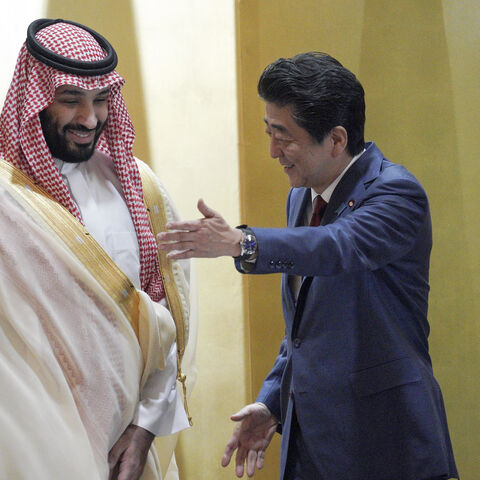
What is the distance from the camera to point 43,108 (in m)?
2.03

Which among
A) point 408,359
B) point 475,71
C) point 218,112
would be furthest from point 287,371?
point 475,71

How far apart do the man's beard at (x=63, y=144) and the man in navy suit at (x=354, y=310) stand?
52cm

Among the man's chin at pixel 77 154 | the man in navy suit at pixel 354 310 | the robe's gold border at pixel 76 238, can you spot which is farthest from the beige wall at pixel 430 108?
the robe's gold border at pixel 76 238

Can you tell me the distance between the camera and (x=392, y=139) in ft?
11.0

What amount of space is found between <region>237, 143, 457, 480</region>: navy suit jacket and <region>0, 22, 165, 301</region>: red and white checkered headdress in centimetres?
50

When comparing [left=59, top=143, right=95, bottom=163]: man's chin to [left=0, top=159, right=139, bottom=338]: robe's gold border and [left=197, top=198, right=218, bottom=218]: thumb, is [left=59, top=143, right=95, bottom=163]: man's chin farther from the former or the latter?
[left=197, top=198, right=218, bottom=218]: thumb

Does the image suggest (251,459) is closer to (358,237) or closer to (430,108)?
(358,237)

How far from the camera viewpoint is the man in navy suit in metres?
2.04

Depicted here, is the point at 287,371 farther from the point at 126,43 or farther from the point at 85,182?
the point at 126,43

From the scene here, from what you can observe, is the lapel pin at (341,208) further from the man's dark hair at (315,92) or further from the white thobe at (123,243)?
the white thobe at (123,243)

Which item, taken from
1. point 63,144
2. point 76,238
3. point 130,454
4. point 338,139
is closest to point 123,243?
point 76,238

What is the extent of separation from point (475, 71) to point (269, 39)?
888 millimetres

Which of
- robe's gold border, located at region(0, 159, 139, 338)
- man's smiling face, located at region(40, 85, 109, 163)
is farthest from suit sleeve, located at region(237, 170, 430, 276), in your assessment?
man's smiling face, located at region(40, 85, 109, 163)

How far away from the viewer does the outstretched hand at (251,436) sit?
235 centimetres
